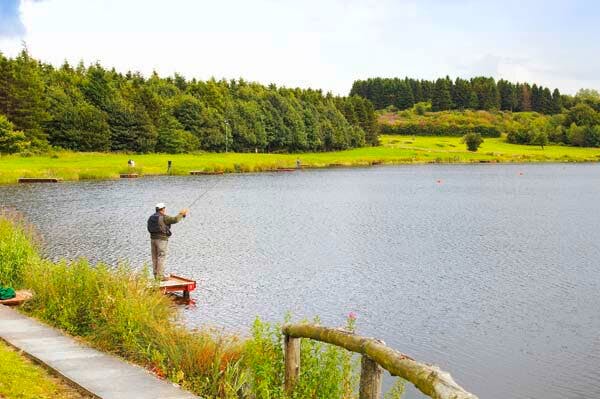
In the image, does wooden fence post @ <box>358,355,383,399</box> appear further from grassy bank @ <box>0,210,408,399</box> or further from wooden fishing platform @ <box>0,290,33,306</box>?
wooden fishing platform @ <box>0,290,33,306</box>

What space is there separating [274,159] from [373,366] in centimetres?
10998

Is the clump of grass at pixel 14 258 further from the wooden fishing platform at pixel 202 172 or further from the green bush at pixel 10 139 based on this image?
the green bush at pixel 10 139

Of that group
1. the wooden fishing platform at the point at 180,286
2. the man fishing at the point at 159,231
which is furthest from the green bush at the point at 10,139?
the wooden fishing platform at the point at 180,286

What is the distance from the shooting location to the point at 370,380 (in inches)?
371

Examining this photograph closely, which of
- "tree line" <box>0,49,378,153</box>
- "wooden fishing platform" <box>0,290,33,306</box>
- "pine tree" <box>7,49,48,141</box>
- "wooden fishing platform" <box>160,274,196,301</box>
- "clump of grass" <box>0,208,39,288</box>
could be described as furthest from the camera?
"tree line" <box>0,49,378,153</box>

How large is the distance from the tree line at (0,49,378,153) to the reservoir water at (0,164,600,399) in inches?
1401

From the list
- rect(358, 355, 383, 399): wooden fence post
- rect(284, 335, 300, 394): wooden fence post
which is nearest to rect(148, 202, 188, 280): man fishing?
rect(284, 335, 300, 394): wooden fence post

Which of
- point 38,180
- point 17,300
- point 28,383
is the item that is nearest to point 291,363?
point 28,383

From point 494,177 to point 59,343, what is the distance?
98.0 m

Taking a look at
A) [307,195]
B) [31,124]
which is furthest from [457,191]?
[31,124]

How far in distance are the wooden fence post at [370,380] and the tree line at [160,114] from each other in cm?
9114

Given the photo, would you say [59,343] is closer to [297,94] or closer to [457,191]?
[457,191]

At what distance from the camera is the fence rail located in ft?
27.1

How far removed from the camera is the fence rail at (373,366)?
8.25 metres
